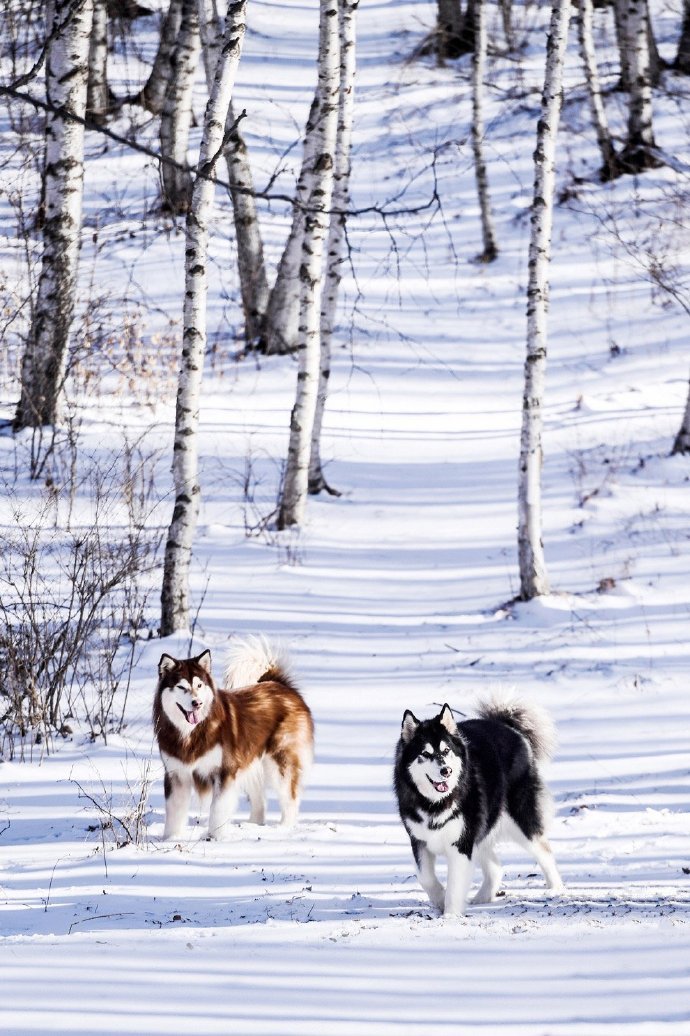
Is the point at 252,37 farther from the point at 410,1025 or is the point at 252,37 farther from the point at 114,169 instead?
the point at 410,1025

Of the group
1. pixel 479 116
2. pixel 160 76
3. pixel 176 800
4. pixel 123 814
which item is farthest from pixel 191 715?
pixel 160 76

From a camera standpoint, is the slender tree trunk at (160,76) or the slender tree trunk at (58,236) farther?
the slender tree trunk at (160,76)

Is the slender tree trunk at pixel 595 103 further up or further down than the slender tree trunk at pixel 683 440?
further up

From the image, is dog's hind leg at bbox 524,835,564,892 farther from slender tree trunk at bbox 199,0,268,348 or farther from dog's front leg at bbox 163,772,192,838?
slender tree trunk at bbox 199,0,268,348

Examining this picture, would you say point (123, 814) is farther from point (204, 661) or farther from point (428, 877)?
point (428, 877)

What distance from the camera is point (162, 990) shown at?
401cm

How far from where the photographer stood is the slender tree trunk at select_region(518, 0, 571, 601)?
9984 millimetres

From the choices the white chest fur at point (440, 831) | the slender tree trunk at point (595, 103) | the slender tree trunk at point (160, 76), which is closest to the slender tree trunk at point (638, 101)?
the slender tree trunk at point (595, 103)

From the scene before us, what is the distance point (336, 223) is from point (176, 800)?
8.02 metres

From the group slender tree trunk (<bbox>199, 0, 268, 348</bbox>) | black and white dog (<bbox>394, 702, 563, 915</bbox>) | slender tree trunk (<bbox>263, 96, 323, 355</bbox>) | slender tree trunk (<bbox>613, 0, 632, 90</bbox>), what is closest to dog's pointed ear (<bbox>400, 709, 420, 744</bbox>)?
black and white dog (<bbox>394, 702, 563, 915</bbox>)

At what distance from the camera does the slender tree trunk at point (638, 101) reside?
Answer: 19875 mm

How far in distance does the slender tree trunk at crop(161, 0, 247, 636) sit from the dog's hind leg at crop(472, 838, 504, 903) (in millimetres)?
4634

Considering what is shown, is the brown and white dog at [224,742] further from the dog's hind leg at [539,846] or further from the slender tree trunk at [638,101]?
the slender tree trunk at [638,101]

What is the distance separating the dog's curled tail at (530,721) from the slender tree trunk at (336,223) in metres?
7.31
